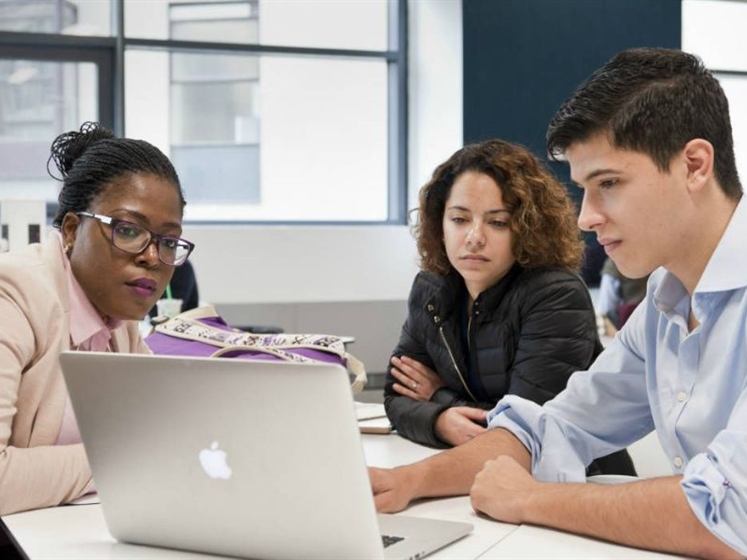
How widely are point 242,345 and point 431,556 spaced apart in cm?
117

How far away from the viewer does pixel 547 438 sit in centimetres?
177

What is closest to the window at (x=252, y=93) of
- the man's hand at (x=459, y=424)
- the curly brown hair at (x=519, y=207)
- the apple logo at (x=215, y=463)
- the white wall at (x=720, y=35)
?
the white wall at (x=720, y=35)

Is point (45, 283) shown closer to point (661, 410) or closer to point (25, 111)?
point (661, 410)

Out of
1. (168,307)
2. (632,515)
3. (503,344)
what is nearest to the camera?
(632,515)

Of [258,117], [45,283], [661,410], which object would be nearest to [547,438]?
[661,410]

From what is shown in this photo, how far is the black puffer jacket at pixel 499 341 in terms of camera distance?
218 cm

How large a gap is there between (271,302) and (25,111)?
165 centimetres

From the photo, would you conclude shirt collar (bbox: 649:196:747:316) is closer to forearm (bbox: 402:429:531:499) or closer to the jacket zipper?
forearm (bbox: 402:429:531:499)

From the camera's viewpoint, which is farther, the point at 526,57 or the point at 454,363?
the point at 526,57

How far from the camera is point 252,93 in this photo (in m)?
5.89

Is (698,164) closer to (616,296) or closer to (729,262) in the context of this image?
(729,262)

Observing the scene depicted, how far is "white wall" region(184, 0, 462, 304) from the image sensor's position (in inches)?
221

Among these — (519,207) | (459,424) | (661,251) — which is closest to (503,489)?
Result: (661,251)

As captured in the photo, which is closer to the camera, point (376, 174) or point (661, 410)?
point (661, 410)
